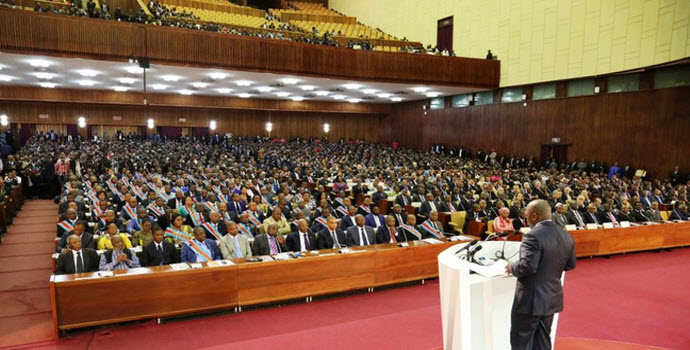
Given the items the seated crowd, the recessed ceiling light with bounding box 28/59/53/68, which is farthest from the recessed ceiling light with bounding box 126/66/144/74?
the seated crowd

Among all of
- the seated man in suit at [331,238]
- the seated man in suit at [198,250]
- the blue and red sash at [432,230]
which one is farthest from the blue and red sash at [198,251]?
the blue and red sash at [432,230]

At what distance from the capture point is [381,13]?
87.6 ft

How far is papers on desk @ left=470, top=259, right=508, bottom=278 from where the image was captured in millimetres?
2721

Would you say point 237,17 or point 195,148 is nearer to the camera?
point 195,148

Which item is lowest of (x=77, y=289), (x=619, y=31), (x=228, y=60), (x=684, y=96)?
(x=77, y=289)

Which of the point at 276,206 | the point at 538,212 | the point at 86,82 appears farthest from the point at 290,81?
the point at 538,212

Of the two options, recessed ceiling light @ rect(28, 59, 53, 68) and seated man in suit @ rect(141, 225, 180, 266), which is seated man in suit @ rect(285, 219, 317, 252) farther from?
recessed ceiling light @ rect(28, 59, 53, 68)

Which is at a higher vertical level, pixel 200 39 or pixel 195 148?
pixel 200 39

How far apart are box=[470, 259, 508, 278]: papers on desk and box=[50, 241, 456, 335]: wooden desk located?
2698mm

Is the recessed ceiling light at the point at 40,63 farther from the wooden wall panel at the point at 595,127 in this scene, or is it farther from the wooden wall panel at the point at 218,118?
the wooden wall panel at the point at 595,127

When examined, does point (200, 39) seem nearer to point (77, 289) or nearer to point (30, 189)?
point (30, 189)

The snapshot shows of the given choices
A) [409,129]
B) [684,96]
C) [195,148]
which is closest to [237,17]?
[195,148]

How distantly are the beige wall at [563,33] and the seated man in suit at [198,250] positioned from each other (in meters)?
13.6

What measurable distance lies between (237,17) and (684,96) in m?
18.8
